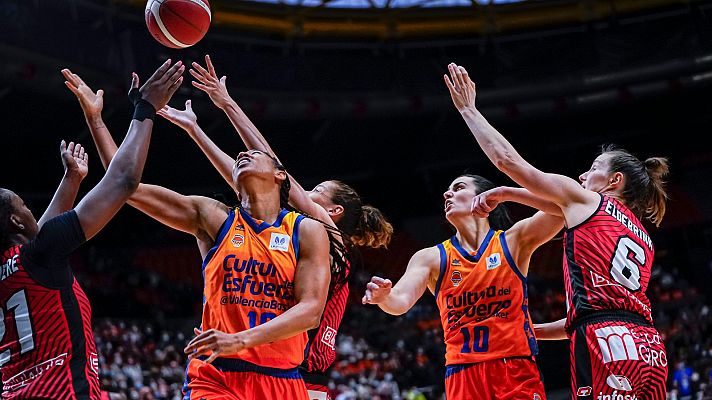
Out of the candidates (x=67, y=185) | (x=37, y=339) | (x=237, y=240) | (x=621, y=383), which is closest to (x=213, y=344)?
(x=237, y=240)

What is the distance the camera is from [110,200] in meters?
3.53

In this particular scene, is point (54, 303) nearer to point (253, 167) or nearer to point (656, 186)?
point (253, 167)

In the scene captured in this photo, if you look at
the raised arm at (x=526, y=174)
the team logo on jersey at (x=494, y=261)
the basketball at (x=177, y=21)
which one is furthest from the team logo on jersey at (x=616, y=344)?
the basketball at (x=177, y=21)

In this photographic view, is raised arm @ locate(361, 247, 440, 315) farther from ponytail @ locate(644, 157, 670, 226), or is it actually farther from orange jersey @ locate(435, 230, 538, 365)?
ponytail @ locate(644, 157, 670, 226)

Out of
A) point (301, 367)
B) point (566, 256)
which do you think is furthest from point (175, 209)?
point (566, 256)

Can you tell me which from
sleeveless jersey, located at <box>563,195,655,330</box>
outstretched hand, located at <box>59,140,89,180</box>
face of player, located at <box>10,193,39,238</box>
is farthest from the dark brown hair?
face of player, located at <box>10,193,39,238</box>

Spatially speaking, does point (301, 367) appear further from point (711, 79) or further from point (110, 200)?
point (711, 79)

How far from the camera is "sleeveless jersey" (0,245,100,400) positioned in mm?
3482

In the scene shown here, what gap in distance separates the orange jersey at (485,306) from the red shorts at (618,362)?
2.46 feet

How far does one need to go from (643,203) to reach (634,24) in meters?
16.3

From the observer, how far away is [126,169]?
3.57 m

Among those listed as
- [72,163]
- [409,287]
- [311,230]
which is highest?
[72,163]

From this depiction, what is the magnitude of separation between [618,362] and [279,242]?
5.83 feet

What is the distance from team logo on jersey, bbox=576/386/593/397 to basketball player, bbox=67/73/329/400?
54.7 inches
